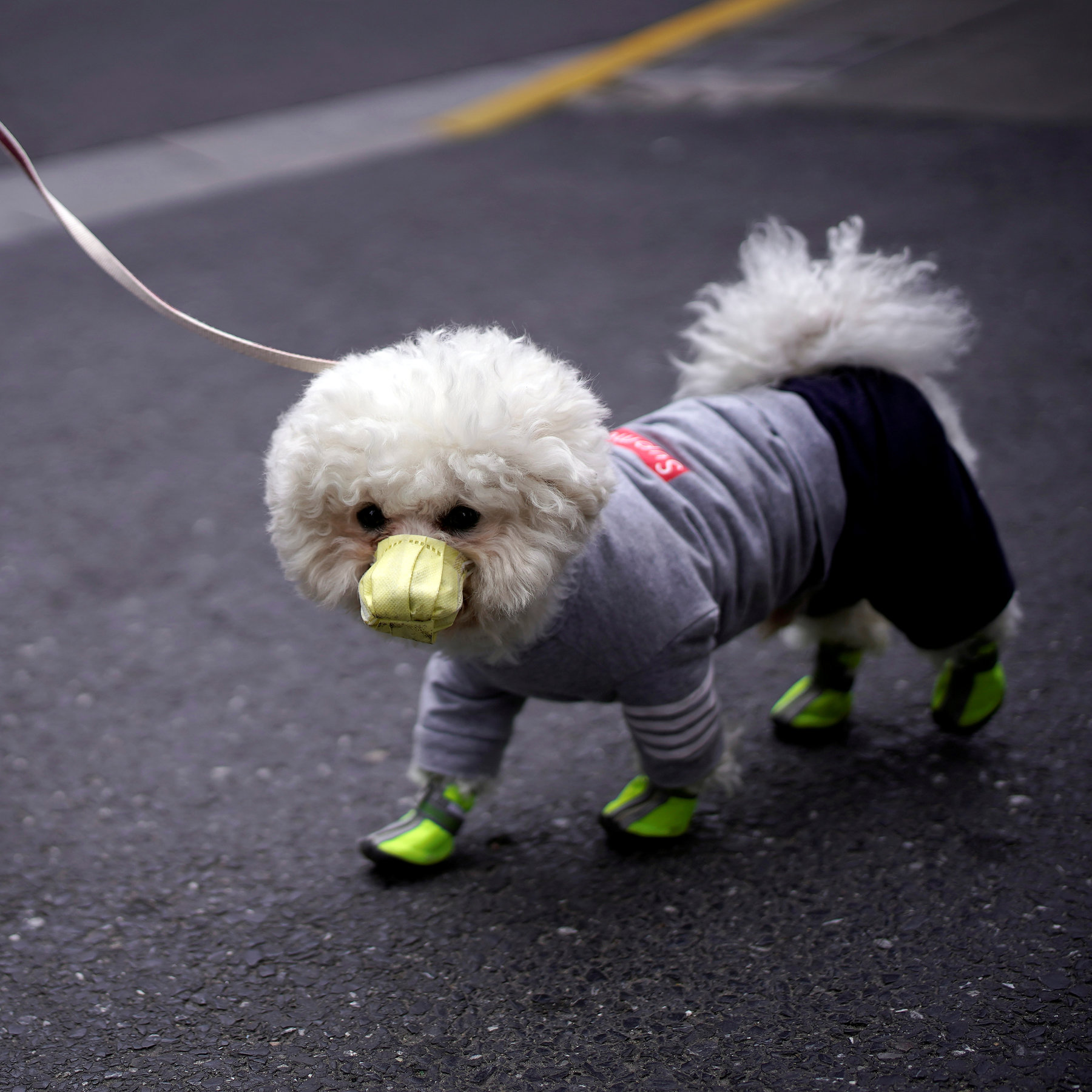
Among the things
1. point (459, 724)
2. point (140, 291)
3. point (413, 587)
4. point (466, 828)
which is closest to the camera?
point (413, 587)

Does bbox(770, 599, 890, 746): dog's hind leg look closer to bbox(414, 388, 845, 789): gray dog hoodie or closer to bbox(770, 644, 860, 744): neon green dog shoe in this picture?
bbox(770, 644, 860, 744): neon green dog shoe

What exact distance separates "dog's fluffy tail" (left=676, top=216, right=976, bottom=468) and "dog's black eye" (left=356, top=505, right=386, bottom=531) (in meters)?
0.89

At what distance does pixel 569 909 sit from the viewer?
2.18 m

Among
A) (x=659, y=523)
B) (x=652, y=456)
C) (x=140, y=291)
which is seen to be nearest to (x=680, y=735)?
(x=659, y=523)

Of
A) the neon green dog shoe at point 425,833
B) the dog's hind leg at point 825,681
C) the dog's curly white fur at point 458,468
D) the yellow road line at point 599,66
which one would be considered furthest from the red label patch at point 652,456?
the yellow road line at point 599,66

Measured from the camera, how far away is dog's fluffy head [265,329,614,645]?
5.44ft

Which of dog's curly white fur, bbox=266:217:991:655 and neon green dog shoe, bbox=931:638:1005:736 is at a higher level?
dog's curly white fur, bbox=266:217:991:655

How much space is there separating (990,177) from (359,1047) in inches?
189

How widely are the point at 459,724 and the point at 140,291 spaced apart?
93 cm

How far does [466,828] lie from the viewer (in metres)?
2.41

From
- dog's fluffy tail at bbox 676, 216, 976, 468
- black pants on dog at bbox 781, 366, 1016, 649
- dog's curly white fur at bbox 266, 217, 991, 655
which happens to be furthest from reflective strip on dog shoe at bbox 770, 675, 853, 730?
dog's curly white fur at bbox 266, 217, 991, 655

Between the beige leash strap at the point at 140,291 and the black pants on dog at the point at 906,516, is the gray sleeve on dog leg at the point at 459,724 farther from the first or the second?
the black pants on dog at the point at 906,516

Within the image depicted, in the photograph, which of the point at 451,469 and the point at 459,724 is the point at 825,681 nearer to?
the point at 459,724

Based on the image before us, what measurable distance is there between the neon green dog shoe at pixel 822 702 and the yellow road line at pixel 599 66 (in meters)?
4.78
